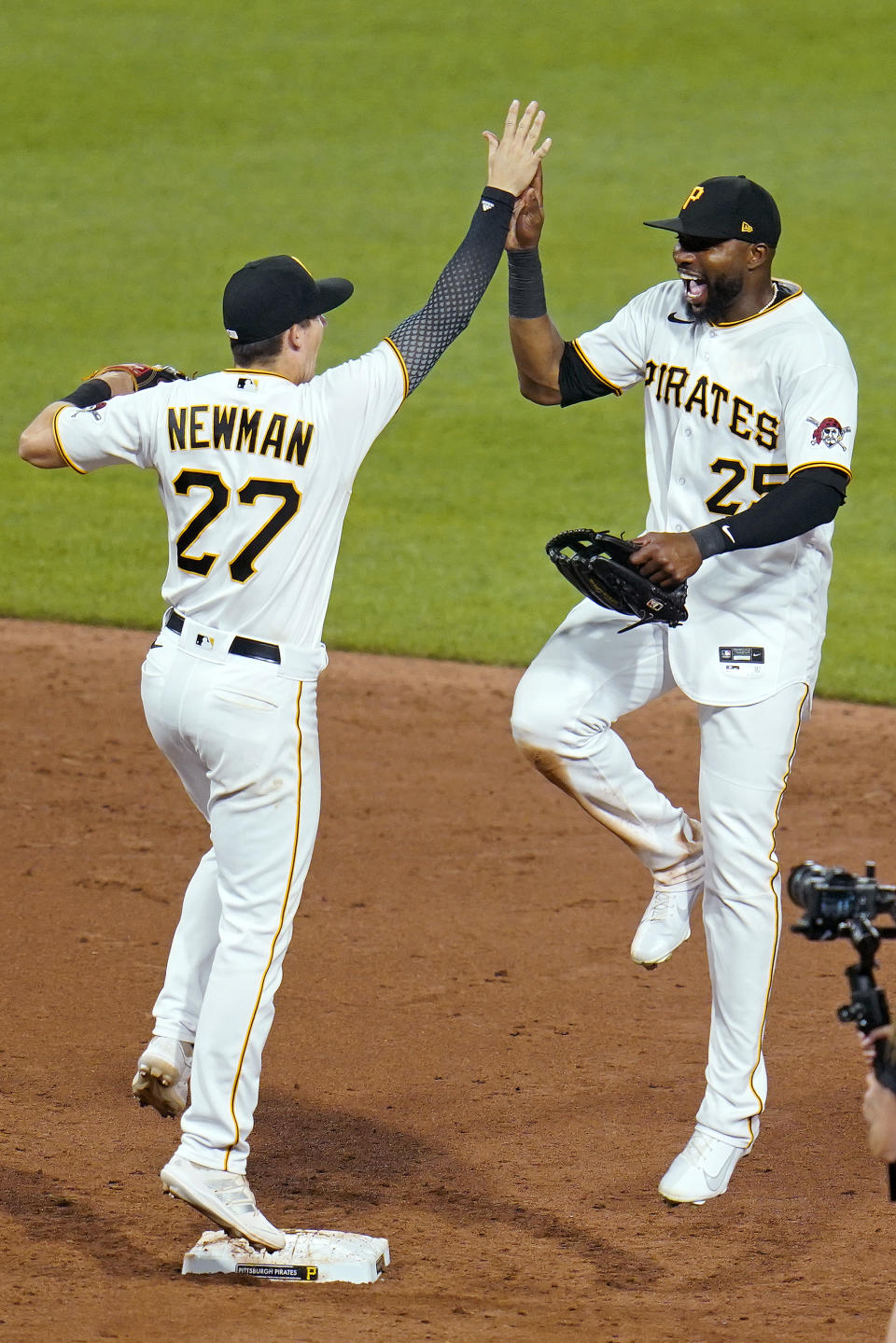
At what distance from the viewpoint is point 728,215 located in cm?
468

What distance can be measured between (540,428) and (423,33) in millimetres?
11359

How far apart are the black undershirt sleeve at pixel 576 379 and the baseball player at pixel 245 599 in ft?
3.06

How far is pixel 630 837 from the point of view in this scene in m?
5.12

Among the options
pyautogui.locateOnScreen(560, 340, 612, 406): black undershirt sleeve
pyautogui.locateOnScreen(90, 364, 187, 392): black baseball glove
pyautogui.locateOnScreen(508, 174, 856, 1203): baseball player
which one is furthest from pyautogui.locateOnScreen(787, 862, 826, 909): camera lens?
pyautogui.locateOnScreen(560, 340, 612, 406): black undershirt sleeve

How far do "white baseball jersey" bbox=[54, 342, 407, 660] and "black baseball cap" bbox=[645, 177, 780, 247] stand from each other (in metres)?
0.99

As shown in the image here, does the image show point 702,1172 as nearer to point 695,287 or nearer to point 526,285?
point 695,287

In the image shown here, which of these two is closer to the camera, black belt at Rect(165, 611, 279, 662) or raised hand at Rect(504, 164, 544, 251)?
black belt at Rect(165, 611, 279, 662)

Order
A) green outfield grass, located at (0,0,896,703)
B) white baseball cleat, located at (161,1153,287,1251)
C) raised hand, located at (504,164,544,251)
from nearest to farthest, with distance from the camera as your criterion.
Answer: white baseball cleat, located at (161,1153,287,1251)
raised hand, located at (504,164,544,251)
green outfield grass, located at (0,0,896,703)

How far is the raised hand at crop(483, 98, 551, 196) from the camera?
189 inches

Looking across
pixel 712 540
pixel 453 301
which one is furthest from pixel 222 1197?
pixel 453 301

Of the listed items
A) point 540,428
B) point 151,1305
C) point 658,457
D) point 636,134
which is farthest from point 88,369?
point 151,1305

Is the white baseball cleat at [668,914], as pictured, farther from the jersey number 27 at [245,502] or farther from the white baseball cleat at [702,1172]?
the jersey number 27 at [245,502]

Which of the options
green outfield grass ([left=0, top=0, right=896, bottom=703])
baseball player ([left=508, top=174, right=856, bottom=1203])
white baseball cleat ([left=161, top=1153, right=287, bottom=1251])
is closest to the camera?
white baseball cleat ([left=161, top=1153, right=287, bottom=1251])

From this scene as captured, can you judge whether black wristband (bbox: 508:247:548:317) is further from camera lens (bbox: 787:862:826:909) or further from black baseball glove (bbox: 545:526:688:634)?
camera lens (bbox: 787:862:826:909)
